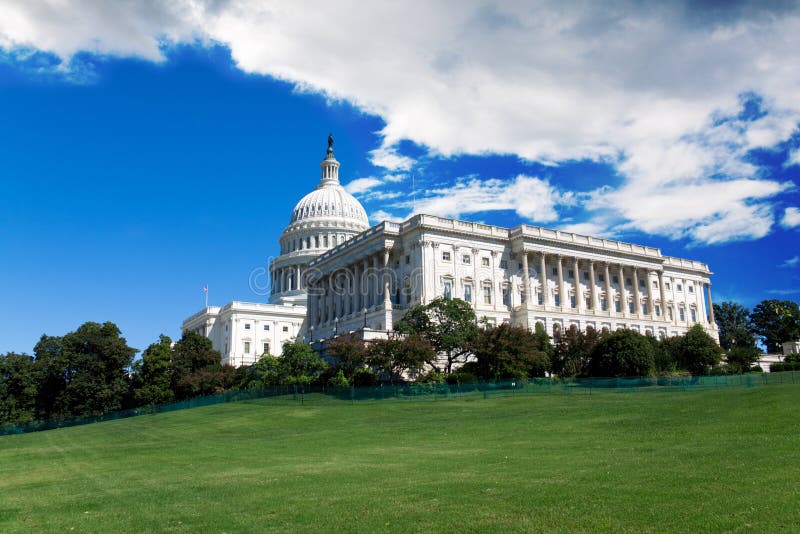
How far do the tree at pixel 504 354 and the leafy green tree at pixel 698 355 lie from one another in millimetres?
21999

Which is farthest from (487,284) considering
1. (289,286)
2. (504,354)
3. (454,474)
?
(454,474)

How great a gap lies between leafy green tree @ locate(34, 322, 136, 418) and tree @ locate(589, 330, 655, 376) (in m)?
60.5

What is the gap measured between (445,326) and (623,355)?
62.8 feet

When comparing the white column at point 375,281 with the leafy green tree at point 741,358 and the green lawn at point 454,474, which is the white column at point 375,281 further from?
the green lawn at point 454,474

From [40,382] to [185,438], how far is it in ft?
176

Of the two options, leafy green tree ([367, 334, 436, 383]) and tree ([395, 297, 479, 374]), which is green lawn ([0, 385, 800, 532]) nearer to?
leafy green tree ([367, 334, 436, 383])

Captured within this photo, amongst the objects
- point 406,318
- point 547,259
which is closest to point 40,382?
point 406,318

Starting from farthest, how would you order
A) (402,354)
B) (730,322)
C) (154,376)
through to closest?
1. (730,322)
2. (154,376)
3. (402,354)

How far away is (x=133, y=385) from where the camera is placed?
93188 mm

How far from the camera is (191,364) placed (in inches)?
3725

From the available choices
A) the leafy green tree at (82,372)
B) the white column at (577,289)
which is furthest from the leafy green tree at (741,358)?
the leafy green tree at (82,372)

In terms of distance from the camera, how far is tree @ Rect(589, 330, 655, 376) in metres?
72.2

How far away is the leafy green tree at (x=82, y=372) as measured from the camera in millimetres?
87812

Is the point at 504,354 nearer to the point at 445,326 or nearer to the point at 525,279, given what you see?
the point at 445,326
